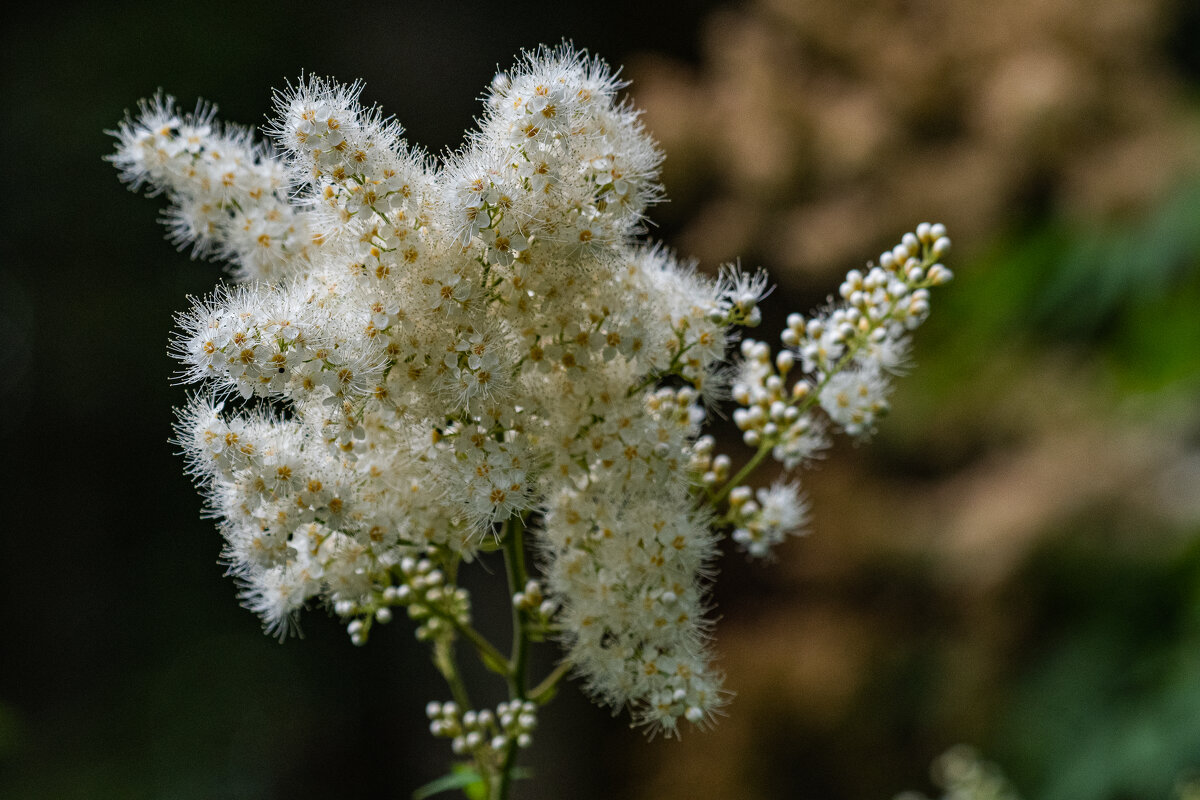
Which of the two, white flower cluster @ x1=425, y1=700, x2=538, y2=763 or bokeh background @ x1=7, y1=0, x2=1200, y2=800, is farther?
bokeh background @ x1=7, y1=0, x2=1200, y2=800

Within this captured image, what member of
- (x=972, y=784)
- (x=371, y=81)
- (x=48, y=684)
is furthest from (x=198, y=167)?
(x=48, y=684)

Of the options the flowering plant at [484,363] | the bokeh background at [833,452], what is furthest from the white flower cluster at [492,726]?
the bokeh background at [833,452]

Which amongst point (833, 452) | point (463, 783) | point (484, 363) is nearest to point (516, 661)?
point (463, 783)

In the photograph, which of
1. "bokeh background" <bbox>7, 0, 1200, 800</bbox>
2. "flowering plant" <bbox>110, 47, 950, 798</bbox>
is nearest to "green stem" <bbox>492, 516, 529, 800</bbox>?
"flowering plant" <bbox>110, 47, 950, 798</bbox>

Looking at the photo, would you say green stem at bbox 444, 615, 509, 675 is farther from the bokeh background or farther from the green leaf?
the bokeh background

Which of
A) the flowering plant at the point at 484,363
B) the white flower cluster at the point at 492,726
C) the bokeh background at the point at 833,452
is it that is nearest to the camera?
the flowering plant at the point at 484,363

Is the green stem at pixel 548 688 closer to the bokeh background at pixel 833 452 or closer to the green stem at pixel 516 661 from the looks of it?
the green stem at pixel 516 661

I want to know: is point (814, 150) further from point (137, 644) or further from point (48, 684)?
point (48, 684)
